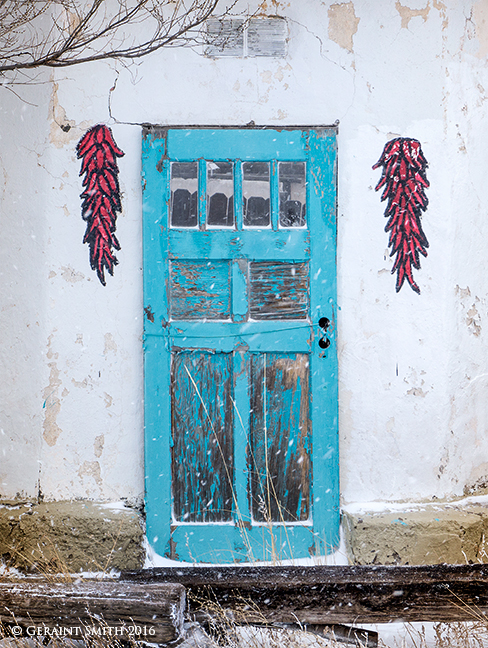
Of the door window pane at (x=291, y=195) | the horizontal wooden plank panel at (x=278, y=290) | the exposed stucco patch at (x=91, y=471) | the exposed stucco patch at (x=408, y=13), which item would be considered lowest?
the exposed stucco patch at (x=91, y=471)

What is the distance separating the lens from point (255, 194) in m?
2.92

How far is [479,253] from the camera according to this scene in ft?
9.81

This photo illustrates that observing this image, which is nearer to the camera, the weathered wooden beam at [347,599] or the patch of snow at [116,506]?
the weathered wooden beam at [347,599]

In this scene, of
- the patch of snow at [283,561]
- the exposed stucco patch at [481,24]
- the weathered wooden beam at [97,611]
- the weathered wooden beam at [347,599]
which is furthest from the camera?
the exposed stucco patch at [481,24]

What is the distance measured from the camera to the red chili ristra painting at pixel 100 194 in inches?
114

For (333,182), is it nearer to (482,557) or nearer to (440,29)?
(440,29)

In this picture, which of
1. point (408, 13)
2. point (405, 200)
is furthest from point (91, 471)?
point (408, 13)

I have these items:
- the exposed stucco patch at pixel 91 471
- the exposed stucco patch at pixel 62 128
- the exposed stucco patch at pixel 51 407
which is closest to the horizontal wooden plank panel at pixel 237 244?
the exposed stucco patch at pixel 62 128

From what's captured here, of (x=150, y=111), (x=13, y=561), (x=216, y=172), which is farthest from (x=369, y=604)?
(x=150, y=111)

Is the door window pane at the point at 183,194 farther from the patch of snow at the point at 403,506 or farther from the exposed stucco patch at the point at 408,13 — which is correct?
the patch of snow at the point at 403,506

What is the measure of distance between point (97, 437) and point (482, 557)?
7.32ft

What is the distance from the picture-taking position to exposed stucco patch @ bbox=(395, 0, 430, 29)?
2.89m

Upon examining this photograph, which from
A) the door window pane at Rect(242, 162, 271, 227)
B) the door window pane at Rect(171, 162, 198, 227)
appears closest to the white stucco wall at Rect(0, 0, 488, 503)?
the door window pane at Rect(171, 162, 198, 227)

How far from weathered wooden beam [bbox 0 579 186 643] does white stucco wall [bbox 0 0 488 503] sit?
3.73 ft
